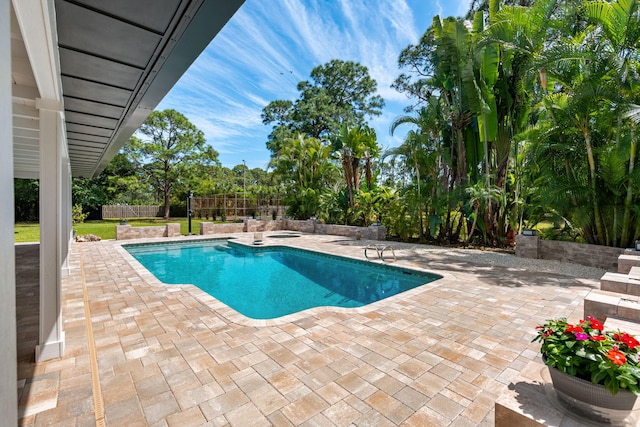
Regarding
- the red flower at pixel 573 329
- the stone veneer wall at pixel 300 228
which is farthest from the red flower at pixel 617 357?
the stone veneer wall at pixel 300 228

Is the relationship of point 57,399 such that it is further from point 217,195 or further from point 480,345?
point 217,195

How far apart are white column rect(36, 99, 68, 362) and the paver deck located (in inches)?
11.5

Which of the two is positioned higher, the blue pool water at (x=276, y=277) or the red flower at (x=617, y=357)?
the red flower at (x=617, y=357)

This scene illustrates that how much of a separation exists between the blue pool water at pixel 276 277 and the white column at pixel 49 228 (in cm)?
313

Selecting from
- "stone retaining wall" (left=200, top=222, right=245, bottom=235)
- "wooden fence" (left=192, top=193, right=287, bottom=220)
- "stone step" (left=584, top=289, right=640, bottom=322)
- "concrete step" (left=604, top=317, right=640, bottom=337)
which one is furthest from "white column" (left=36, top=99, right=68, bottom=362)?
"wooden fence" (left=192, top=193, right=287, bottom=220)

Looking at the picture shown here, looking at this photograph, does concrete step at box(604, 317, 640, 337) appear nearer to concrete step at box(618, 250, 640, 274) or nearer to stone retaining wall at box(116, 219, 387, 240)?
concrete step at box(618, 250, 640, 274)

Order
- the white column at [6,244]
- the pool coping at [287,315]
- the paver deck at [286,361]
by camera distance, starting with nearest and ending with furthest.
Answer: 1. the white column at [6,244]
2. the paver deck at [286,361]
3. the pool coping at [287,315]

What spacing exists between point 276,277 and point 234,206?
1720cm

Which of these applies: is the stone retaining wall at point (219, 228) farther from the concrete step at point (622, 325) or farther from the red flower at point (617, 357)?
the red flower at point (617, 357)

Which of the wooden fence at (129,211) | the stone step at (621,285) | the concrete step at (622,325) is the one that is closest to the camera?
the concrete step at (622,325)

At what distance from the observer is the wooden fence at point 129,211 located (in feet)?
84.2

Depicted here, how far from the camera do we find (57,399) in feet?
9.03

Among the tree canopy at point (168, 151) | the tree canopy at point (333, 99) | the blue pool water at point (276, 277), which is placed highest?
the tree canopy at point (333, 99)

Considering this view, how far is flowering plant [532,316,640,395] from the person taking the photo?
1694 millimetres
